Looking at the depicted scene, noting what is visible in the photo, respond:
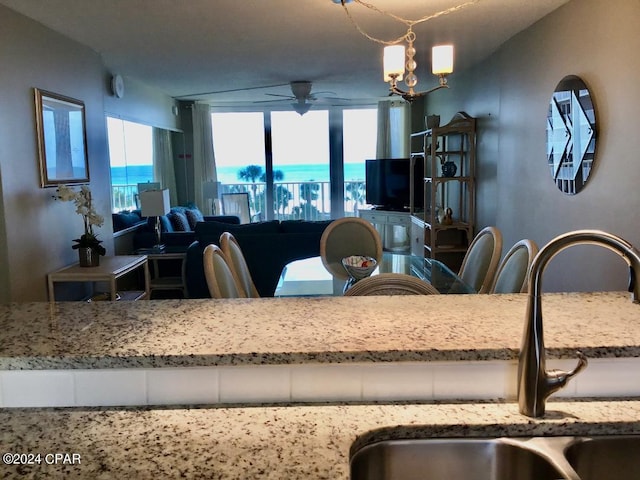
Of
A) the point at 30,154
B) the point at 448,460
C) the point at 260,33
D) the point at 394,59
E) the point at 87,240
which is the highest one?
the point at 260,33

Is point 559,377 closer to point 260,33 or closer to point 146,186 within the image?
point 260,33

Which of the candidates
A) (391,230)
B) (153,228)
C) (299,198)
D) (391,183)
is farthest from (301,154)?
(153,228)

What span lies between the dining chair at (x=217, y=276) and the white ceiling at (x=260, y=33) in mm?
1795

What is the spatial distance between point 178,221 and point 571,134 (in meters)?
4.49

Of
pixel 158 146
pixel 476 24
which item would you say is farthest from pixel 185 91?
pixel 476 24

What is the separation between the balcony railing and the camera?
8445 mm

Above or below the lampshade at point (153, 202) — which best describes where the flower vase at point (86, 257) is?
below

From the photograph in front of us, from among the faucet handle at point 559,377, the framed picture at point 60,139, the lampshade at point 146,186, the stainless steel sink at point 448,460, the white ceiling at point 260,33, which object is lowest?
the stainless steel sink at point 448,460

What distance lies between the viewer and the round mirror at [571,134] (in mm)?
2939

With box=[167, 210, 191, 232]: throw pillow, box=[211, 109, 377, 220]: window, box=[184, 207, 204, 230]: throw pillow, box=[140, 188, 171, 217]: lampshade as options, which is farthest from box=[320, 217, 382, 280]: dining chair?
box=[211, 109, 377, 220]: window

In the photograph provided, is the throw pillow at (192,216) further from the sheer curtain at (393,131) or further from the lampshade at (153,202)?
the sheer curtain at (393,131)

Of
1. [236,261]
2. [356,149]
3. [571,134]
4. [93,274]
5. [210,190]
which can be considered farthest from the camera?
[356,149]

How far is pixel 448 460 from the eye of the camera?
0.92 m

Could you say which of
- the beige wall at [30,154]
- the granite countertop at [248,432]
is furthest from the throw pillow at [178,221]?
the granite countertop at [248,432]
